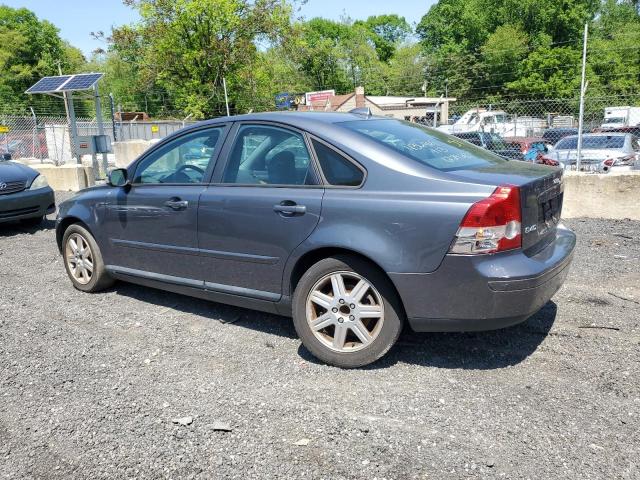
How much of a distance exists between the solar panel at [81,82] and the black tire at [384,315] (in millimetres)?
11964

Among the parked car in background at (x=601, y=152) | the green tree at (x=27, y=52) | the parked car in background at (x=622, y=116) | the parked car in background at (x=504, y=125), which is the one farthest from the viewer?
the green tree at (x=27, y=52)

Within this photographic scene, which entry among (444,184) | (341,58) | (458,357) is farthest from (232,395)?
(341,58)

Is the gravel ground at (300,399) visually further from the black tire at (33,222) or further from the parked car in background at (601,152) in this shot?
the parked car in background at (601,152)

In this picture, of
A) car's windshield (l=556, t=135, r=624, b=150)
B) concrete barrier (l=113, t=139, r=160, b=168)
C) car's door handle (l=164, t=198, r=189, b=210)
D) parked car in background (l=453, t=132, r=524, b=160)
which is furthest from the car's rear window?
car's windshield (l=556, t=135, r=624, b=150)

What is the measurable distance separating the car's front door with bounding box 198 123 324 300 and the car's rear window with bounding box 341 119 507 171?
1.59 feet

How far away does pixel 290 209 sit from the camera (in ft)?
12.4

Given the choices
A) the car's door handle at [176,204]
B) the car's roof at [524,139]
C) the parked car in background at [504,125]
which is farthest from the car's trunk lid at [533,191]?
the car's roof at [524,139]

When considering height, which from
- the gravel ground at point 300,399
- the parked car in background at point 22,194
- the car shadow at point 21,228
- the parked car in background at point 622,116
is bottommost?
the gravel ground at point 300,399

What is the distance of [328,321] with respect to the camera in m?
3.69

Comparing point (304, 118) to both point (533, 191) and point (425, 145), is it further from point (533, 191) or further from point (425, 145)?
point (533, 191)

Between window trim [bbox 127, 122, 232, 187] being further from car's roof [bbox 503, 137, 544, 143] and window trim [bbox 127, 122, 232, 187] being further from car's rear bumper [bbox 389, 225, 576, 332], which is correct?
car's roof [bbox 503, 137, 544, 143]

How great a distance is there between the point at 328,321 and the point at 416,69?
7333cm

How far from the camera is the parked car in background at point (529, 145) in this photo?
1819 centimetres

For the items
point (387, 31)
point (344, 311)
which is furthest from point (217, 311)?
point (387, 31)
